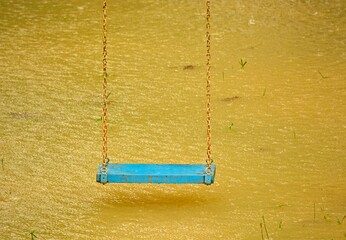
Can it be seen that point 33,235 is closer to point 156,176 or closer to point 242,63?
point 156,176

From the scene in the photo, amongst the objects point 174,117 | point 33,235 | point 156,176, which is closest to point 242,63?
point 174,117

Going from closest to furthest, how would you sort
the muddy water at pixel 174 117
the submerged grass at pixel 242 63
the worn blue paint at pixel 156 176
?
the worn blue paint at pixel 156 176 → the muddy water at pixel 174 117 → the submerged grass at pixel 242 63

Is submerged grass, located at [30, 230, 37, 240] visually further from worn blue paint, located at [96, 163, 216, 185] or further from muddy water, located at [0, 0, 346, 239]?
worn blue paint, located at [96, 163, 216, 185]

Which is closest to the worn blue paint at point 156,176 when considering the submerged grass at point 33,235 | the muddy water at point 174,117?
the muddy water at point 174,117

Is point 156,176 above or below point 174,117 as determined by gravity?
below

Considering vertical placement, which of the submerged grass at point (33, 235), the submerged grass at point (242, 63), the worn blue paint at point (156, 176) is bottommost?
the submerged grass at point (33, 235)

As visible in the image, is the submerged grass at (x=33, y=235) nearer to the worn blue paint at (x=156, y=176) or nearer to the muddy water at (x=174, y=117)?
the muddy water at (x=174, y=117)

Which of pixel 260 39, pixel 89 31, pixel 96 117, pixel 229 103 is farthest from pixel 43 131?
pixel 260 39

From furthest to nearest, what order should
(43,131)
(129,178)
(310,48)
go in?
(310,48) < (43,131) < (129,178)

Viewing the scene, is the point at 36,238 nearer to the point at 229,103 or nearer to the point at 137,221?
the point at 137,221
